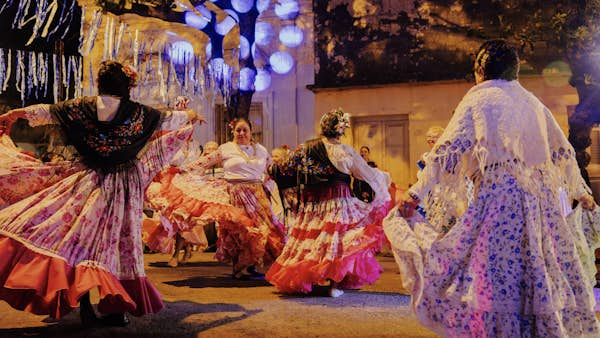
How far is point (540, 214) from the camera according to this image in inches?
113

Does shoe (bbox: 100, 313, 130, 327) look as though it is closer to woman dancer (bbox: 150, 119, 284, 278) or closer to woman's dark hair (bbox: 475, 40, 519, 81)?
woman dancer (bbox: 150, 119, 284, 278)

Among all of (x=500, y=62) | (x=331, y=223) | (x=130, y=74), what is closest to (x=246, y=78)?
(x=331, y=223)

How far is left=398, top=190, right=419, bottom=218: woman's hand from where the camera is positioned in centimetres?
308

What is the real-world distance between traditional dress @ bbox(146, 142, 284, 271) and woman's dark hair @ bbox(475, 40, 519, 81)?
12.1 ft

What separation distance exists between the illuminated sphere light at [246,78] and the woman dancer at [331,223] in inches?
181

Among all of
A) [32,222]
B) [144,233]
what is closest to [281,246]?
[144,233]

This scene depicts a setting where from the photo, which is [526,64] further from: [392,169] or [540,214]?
[540,214]

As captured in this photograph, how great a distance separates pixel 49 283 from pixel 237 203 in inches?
127

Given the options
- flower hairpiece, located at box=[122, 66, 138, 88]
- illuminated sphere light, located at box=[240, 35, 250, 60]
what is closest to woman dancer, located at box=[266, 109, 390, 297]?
flower hairpiece, located at box=[122, 66, 138, 88]

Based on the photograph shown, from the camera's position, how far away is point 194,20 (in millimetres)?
10180

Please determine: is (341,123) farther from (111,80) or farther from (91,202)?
(91,202)

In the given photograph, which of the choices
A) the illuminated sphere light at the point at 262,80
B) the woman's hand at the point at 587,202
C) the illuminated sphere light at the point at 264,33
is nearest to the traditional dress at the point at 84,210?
the woman's hand at the point at 587,202

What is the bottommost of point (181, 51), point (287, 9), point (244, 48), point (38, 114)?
point (38, 114)

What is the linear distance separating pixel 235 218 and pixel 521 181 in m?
3.85
